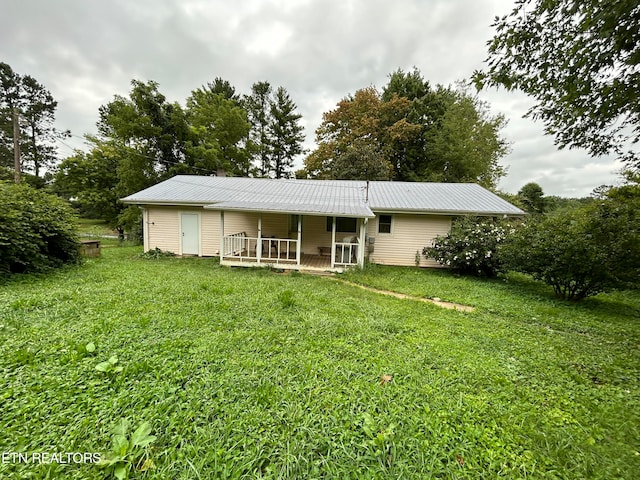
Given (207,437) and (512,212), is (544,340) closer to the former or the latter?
(207,437)

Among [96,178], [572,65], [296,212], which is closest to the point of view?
[572,65]

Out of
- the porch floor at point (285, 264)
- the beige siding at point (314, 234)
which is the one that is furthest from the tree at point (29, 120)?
the beige siding at point (314, 234)

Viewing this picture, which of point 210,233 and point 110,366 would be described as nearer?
point 110,366

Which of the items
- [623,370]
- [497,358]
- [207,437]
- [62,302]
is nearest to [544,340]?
[623,370]

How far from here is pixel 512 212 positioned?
9508 millimetres

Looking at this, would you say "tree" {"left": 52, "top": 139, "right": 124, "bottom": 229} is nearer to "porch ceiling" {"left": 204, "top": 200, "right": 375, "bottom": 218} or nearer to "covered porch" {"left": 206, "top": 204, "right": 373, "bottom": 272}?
"covered porch" {"left": 206, "top": 204, "right": 373, "bottom": 272}

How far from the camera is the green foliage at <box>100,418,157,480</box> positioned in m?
1.54

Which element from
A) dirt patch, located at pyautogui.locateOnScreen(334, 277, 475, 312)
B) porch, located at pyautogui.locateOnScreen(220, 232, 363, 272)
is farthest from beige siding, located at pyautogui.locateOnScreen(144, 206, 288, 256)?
dirt patch, located at pyautogui.locateOnScreen(334, 277, 475, 312)

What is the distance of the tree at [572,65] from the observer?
2.82m

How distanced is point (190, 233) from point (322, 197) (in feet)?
19.7

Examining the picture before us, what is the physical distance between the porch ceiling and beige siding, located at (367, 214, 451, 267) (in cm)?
210

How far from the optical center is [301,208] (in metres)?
8.34

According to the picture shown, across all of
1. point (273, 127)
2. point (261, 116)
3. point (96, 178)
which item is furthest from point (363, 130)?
point (96, 178)

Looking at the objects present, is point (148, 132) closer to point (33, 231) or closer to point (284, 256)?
point (33, 231)
